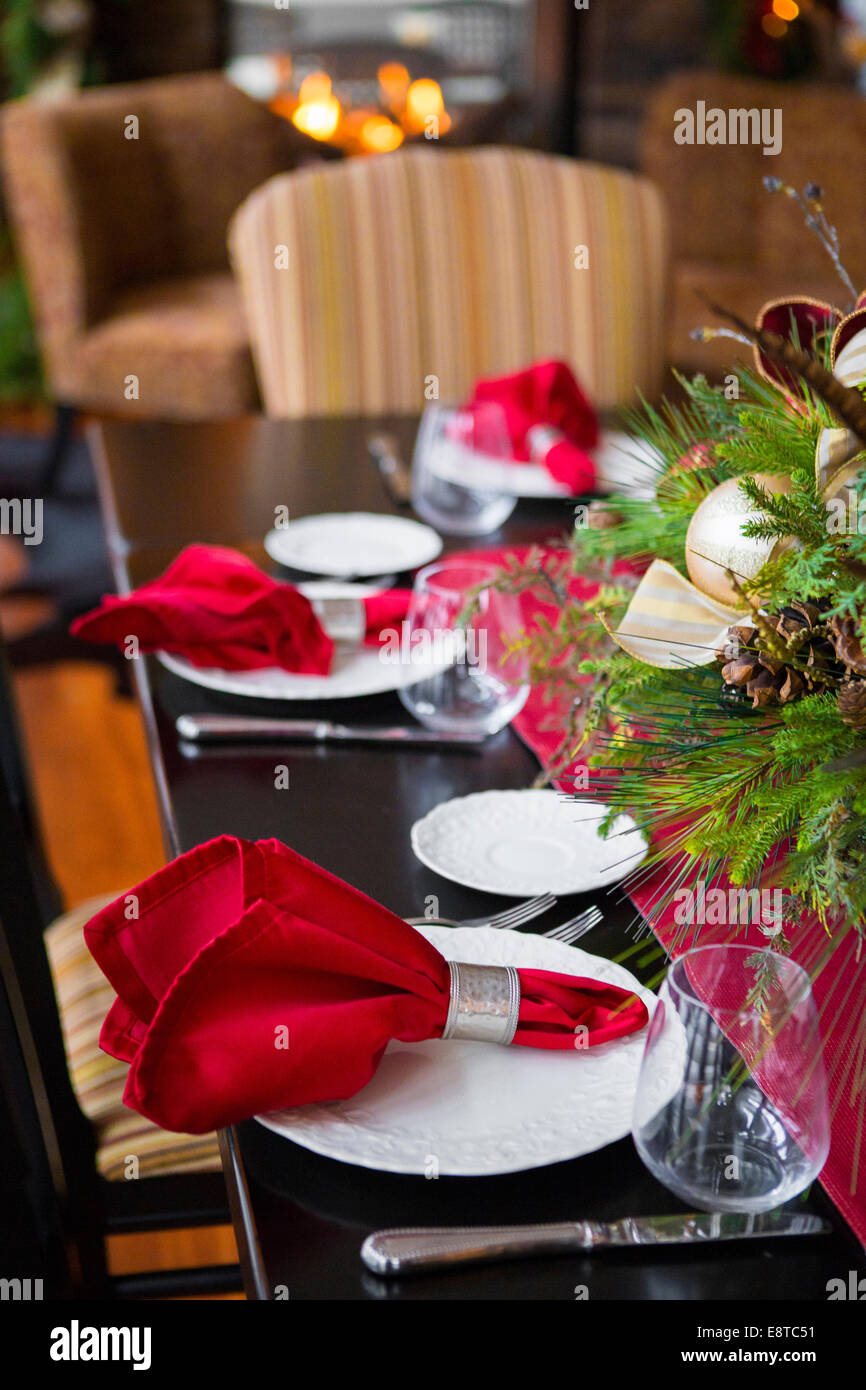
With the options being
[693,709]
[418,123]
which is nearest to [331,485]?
[693,709]

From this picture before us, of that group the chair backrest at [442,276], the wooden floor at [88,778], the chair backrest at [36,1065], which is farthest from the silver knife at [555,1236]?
the wooden floor at [88,778]

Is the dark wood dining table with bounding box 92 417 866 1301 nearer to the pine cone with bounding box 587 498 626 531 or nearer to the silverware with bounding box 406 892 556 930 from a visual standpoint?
the silverware with bounding box 406 892 556 930

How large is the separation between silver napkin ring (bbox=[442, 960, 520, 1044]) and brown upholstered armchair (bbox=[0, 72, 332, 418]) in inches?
110

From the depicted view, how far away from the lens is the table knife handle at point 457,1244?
51 cm

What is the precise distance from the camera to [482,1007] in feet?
2.00

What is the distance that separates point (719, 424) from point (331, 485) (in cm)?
73

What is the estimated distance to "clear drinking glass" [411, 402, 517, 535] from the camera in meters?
1.32

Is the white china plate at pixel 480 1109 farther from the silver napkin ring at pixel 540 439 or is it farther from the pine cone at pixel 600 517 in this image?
the silver napkin ring at pixel 540 439

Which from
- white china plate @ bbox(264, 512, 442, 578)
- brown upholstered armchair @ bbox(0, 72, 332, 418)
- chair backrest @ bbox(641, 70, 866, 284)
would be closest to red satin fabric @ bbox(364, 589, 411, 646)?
white china plate @ bbox(264, 512, 442, 578)

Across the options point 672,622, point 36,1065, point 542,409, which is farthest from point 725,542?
point 542,409

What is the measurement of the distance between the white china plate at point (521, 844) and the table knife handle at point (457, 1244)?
241 millimetres

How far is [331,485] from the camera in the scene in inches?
57.5

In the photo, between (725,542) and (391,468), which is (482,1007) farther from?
(391,468)

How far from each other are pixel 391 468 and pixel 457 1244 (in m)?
1.09
